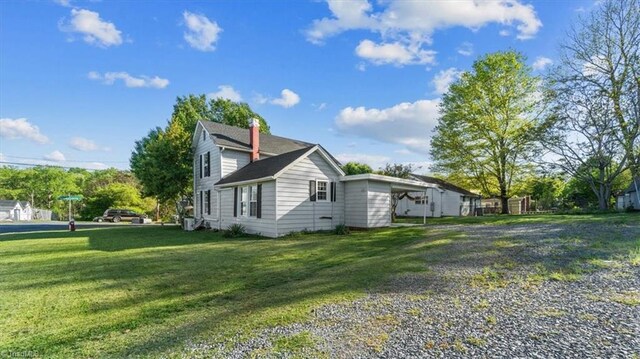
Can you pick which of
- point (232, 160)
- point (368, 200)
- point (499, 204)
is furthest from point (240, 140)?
point (499, 204)

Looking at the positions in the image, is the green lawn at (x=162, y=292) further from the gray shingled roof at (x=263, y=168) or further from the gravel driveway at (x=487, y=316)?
the gray shingled roof at (x=263, y=168)

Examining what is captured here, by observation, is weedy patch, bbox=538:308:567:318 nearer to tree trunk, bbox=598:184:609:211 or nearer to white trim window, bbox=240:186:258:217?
white trim window, bbox=240:186:258:217

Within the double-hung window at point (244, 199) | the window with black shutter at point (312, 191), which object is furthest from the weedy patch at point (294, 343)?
the double-hung window at point (244, 199)

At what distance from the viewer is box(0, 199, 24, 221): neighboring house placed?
4500 centimetres

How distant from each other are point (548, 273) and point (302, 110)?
19306 millimetres

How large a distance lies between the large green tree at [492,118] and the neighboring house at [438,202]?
3.09 meters

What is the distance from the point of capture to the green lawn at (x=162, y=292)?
12.6 ft

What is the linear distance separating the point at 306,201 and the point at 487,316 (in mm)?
11826

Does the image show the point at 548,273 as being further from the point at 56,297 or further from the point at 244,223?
the point at 244,223

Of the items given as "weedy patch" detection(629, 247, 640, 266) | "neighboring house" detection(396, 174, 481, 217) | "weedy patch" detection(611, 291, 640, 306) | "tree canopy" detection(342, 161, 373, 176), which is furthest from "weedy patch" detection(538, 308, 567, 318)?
"neighboring house" detection(396, 174, 481, 217)

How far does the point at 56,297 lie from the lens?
18.3 feet

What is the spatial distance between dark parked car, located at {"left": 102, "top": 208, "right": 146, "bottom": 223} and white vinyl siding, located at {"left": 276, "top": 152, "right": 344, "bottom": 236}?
27972 mm

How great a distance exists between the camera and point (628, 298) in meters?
4.38

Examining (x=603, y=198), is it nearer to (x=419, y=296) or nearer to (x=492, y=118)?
(x=492, y=118)
